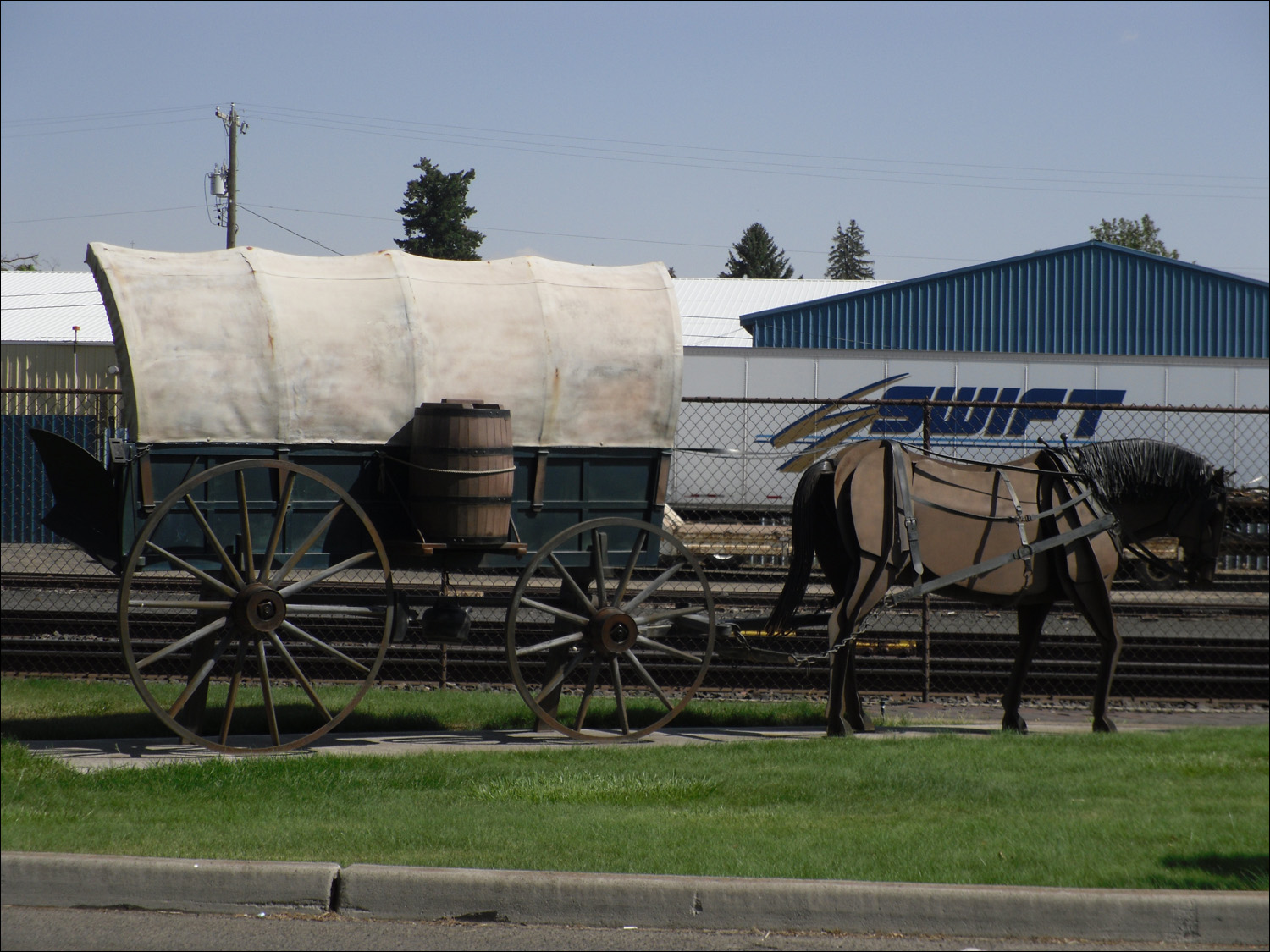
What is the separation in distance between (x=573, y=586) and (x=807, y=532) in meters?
1.58

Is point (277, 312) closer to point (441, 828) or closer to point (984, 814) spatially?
point (441, 828)

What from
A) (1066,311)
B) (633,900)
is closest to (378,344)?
(633,900)

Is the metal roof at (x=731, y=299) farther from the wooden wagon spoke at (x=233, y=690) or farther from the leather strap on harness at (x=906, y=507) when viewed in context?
the wooden wagon spoke at (x=233, y=690)

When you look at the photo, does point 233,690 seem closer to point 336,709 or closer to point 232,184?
point 336,709

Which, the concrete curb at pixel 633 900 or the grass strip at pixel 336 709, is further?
the grass strip at pixel 336 709

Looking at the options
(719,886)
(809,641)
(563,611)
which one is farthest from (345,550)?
(809,641)

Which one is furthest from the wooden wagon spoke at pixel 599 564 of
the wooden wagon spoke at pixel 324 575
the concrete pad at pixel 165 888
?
the concrete pad at pixel 165 888

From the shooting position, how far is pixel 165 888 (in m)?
4.60

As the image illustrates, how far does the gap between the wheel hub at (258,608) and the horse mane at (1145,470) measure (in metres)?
5.26

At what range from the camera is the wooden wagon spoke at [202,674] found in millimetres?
6938

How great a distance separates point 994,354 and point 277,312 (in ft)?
55.4

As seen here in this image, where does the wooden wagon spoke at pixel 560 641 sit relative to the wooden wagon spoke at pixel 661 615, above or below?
below

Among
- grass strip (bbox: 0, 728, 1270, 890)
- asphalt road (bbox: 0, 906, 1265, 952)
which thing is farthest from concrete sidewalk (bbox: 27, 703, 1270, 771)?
asphalt road (bbox: 0, 906, 1265, 952)

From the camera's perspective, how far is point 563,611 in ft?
25.0
